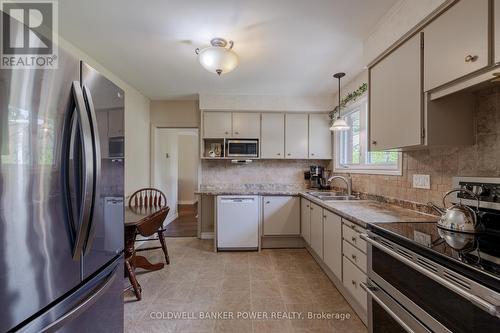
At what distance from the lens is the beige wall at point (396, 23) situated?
147 centimetres

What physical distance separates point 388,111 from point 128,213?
2.69 meters

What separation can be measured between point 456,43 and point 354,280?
1753 mm

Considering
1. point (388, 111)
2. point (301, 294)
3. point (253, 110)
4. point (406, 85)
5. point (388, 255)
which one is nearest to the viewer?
point (388, 255)

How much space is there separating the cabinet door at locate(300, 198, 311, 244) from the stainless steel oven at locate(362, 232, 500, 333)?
1.49 m

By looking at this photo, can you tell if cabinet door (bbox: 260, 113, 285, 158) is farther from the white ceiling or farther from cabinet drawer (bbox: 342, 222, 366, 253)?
cabinet drawer (bbox: 342, 222, 366, 253)

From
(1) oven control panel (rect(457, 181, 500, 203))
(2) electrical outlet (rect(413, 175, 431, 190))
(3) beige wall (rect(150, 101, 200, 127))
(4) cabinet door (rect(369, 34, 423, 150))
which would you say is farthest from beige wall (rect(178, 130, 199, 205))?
(1) oven control panel (rect(457, 181, 500, 203))

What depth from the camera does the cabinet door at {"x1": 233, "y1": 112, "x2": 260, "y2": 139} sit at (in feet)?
12.5

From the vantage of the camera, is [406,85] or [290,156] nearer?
[406,85]

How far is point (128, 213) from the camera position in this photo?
252cm

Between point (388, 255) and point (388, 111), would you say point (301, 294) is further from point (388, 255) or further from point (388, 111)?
point (388, 111)

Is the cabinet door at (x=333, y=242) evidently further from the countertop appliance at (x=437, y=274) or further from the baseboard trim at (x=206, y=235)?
the baseboard trim at (x=206, y=235)

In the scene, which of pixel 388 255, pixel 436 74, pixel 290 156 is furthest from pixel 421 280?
pixel 290 156

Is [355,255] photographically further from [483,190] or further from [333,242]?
[483,190]

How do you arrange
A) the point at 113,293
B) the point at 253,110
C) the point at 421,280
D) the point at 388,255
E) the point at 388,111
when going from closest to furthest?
the point at 421,280 → the point at 113,293 → the point at 388,255 → the point at 388,111 → the point at 253,110
